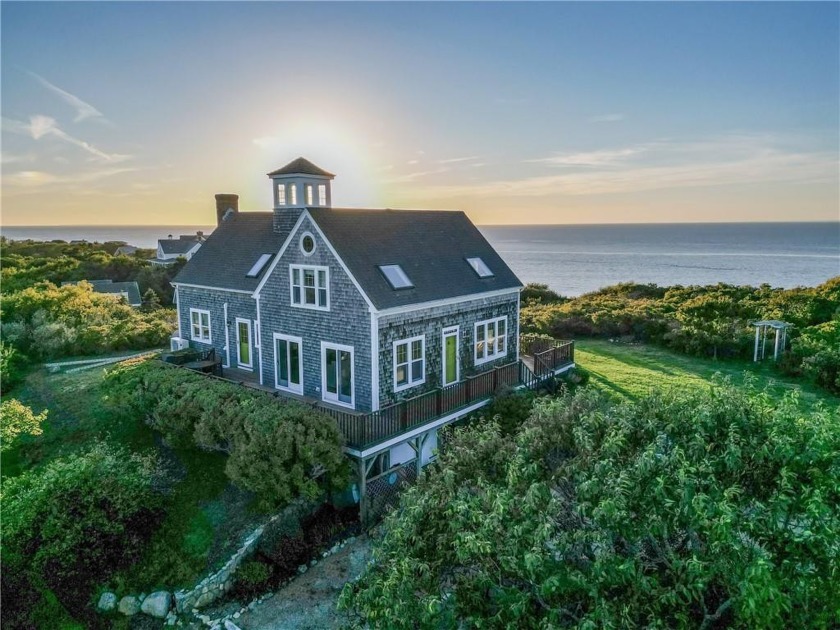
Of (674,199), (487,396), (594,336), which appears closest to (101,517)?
(487,396)

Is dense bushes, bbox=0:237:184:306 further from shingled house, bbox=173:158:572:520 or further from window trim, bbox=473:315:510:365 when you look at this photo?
window trim, bbox=473:315:510:365

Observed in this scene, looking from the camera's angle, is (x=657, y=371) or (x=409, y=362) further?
(x=657, y=371)

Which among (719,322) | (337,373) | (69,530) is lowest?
(69,530)

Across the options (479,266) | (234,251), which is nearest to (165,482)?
(234,251)

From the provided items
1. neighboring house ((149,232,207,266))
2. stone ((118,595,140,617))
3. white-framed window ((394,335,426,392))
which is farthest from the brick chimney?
neighboring house ((149,232,207,266))

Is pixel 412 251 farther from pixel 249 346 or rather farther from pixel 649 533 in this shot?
pixel 649 533
